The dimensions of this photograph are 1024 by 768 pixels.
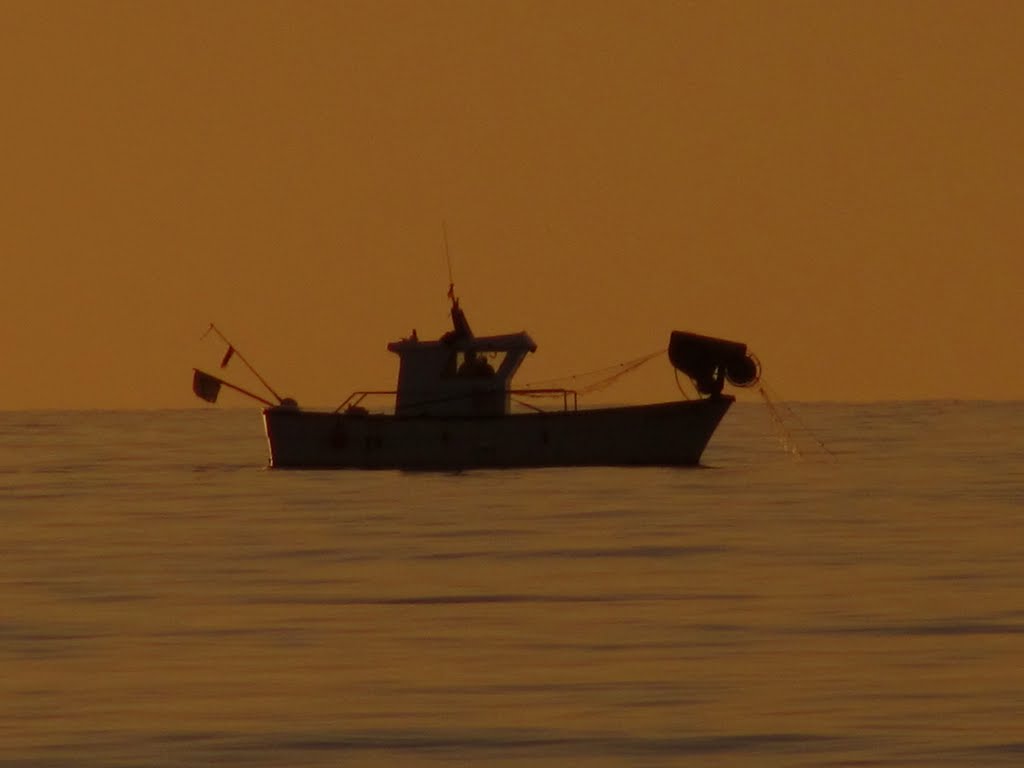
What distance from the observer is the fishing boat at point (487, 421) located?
7631 centimetres

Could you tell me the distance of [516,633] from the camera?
31453mm

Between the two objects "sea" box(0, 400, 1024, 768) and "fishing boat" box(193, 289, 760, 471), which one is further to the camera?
"fishing boat" box(193, 289, 760, 471)

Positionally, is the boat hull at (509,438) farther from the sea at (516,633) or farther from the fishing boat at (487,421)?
the sea at (516,633)

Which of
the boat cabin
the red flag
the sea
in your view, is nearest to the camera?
the sea

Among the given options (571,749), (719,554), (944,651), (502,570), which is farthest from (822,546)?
(571,749)

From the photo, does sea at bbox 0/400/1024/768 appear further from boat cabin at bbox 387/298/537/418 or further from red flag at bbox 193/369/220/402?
red flag at bbox 193/369/220/402

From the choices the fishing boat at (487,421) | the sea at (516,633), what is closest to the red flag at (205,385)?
the fishing boat at (487,421)

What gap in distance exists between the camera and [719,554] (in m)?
45.6

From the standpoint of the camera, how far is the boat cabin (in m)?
76.1

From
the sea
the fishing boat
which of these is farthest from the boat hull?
the sea

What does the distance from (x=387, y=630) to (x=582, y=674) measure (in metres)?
5.17

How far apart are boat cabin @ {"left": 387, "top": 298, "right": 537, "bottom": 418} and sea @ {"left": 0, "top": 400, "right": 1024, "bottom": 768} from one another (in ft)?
34.7

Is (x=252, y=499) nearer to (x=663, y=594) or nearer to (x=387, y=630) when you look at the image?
(x=663, y=594)

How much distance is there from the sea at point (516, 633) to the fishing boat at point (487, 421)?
10851 millimetres
